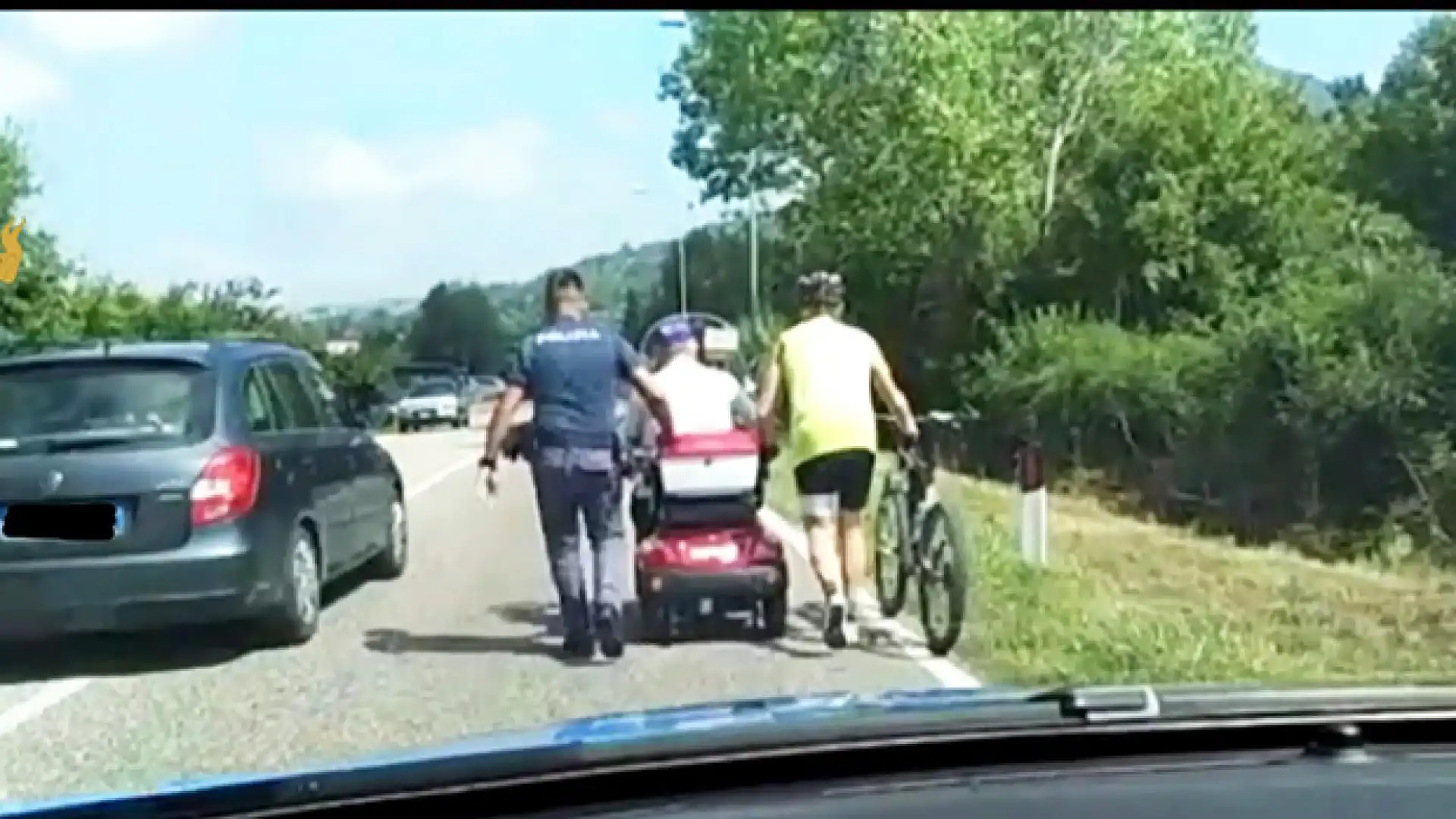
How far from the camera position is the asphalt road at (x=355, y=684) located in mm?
8766

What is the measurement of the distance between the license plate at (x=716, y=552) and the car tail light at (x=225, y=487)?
195 centimetres

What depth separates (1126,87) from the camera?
101 ft

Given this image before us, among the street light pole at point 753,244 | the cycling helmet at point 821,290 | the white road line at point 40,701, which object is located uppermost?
the street light pole at point 753,244

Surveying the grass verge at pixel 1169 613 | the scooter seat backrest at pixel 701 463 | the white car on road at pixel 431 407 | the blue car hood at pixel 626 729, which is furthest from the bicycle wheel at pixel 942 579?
the blue car hood at pixel 626 729

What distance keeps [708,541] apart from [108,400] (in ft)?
8.77

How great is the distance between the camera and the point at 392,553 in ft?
46.8

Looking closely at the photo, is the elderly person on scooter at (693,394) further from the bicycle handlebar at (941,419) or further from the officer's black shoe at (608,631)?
the officer's black shoe at (608,631)

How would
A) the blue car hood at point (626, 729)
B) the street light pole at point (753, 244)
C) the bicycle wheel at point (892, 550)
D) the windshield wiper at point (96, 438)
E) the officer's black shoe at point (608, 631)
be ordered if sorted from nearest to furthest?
1. the blue car hood at point (626, 729)
2. the windshield wiper at point (96, 438)
3. the officer's black shoe at point (608, 631)
4. the bicycle wheel at point (892, 550)
5. the street light pole at point (753, 244)

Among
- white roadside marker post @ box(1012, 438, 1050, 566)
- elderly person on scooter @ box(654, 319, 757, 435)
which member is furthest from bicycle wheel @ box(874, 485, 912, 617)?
white roadside marker post @ box(1012, 438, 1050, 566)

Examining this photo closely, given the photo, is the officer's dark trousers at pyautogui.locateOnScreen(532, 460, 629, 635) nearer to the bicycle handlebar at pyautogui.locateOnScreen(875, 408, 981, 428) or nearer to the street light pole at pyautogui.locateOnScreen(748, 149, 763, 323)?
the bicycle handlebar at pyautogui.locateOnScreen(875, 408, 981, 428)

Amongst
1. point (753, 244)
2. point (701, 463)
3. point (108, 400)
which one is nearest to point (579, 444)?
point (701, 463)

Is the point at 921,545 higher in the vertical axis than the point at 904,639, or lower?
higher

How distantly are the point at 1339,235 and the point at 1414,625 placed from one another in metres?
18.1

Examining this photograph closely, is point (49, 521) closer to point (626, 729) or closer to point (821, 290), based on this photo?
point (821, 290)
